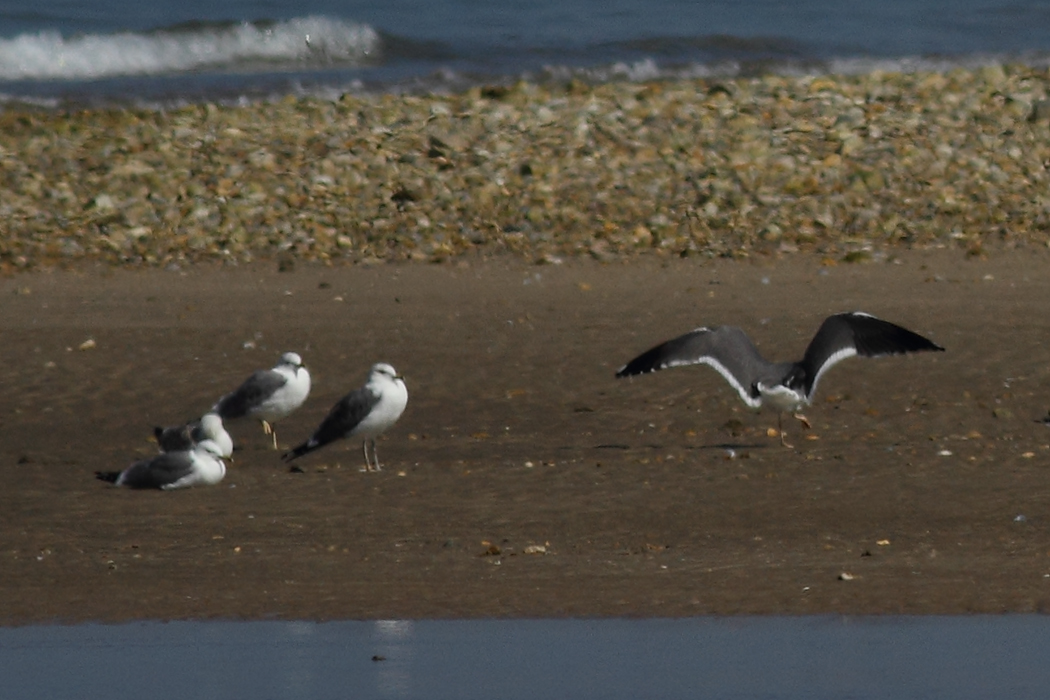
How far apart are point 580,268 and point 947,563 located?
662cm

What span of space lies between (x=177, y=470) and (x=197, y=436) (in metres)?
0.60

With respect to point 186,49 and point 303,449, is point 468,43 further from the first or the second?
point 303,449

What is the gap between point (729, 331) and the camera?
30.9 feet

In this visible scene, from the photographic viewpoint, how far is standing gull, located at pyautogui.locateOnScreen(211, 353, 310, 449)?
9.72 metres

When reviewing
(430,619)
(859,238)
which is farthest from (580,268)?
(430,619)

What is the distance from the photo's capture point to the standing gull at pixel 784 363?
915 centimetres

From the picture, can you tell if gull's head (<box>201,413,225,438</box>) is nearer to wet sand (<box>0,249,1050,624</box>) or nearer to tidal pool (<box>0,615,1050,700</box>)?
wet sand (<box>0,249,1050,624</box>)

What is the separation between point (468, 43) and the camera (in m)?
25.0

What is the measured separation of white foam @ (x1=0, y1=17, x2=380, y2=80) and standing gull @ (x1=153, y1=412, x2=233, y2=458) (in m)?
14.3

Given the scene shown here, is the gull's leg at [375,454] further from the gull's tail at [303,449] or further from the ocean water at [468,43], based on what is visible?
the ocean water at [468,43]

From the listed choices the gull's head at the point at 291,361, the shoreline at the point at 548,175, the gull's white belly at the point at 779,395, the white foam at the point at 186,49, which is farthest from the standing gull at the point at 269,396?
the white foam at the point at 186,49

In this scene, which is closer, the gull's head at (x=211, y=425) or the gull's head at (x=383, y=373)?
the gull's head at (x=211, y=425)

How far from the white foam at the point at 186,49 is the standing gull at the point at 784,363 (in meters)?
14.8

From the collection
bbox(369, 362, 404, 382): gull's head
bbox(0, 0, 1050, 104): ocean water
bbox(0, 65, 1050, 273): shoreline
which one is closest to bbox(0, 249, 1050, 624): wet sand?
bbox(369, 362, 404, 382): gull's head
